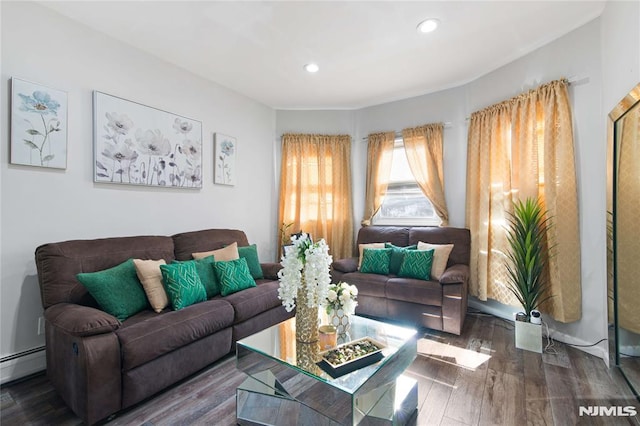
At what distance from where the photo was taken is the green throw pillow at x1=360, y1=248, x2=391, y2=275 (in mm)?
3486

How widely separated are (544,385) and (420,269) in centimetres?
137

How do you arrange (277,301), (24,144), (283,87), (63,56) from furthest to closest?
1. (283,87)
2. (277,301)
3. (63,56)
4. (24,144)

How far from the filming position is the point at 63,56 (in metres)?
2.44

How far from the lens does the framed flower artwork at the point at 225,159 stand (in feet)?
12.2

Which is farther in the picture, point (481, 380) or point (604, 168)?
point (604, 168)

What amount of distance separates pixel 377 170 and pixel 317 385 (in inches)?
133

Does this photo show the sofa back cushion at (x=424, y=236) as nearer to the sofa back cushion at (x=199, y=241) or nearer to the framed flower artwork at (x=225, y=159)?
the sofa back cushion at (x=199, y=241)

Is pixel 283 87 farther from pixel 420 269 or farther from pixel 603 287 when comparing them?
pixel 603 287

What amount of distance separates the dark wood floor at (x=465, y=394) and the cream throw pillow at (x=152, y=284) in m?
0.60

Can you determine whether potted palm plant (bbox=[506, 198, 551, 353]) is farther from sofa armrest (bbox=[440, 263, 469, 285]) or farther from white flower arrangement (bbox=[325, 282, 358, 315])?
white flower arrangement (bbox=[325, 282, 358, 315])

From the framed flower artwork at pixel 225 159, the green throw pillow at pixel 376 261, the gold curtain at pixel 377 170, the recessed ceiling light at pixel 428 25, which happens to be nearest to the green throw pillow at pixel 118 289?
the framed flower artwork at pixel 225 159

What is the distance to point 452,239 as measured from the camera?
3.55 meters

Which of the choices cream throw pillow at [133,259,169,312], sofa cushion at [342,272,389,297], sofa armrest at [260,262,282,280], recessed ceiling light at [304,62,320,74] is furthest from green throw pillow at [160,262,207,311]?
recessed ceiling light at [304,62,320,74]

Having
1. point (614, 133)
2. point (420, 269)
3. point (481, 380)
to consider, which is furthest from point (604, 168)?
point (481, 380)
